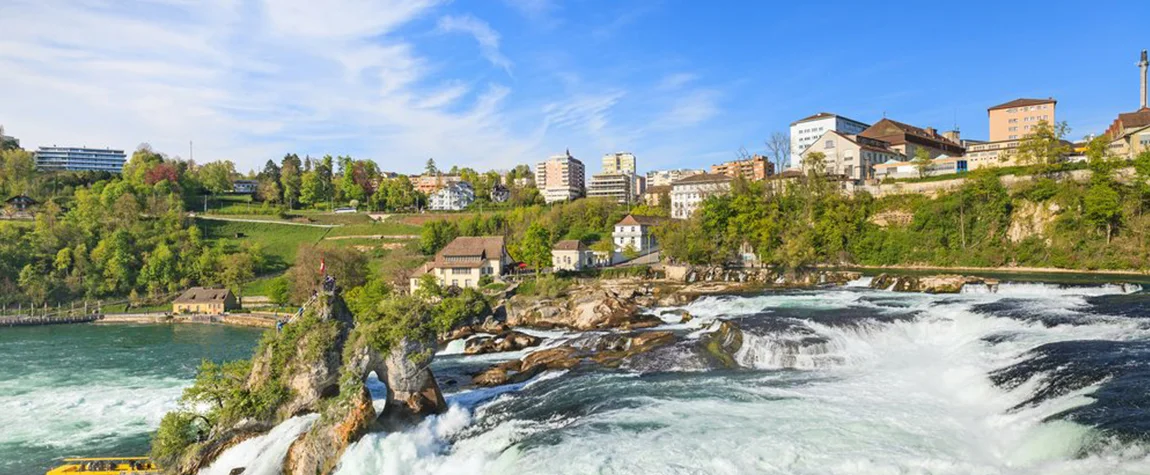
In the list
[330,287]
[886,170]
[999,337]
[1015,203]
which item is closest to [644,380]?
[330,287]

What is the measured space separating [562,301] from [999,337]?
25.9 metres

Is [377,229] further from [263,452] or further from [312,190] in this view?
[263,452]

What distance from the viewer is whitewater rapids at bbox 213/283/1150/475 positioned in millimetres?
14383

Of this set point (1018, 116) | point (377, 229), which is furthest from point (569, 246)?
point (1018, 116)

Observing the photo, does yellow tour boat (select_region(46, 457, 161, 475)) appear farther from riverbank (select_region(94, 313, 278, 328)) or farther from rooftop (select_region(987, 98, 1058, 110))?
rooftop (select_region(987, 98, 1058, 110))

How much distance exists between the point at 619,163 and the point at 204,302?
145 m

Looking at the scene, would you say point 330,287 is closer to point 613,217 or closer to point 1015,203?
point 1015,203

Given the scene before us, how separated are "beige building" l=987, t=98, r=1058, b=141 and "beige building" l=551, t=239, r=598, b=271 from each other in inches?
2423

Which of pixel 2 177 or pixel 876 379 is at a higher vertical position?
pixel 2 177

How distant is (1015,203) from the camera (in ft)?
180

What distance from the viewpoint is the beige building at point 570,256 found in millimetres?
67688

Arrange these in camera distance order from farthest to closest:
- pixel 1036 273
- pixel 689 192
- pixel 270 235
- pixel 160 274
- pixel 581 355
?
pixel 270 235
pixel 689 192
pixel 160 274
pixel 1036 273
pixel 581 355

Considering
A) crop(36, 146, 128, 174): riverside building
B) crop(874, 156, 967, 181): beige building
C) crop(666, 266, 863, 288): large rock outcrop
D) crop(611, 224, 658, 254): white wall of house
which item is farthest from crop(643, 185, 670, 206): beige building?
crop(36, 146, 128, 174): riverside building

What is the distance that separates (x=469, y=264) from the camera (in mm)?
58281
